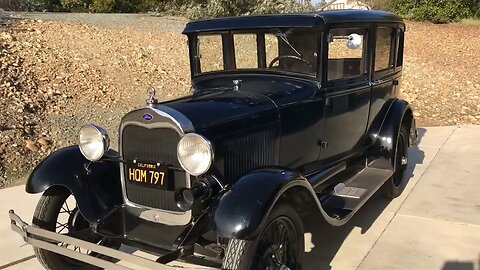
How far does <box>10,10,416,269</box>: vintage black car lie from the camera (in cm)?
283

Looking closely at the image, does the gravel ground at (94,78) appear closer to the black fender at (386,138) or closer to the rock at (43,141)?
the rock at (43,141)

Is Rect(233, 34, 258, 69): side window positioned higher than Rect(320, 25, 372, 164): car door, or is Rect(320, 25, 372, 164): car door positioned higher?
Rect(233, 34, 258, 69): side window

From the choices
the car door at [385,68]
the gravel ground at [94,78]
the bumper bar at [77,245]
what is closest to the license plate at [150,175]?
the bumper bar at [77,245]

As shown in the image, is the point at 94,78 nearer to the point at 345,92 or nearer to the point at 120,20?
the point at 120,20

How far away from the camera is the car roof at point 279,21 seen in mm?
3861

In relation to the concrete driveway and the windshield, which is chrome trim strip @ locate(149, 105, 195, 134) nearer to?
the windshield

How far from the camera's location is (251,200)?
8.77ft

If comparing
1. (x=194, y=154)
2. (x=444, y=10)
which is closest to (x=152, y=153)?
(x=194, y=154)

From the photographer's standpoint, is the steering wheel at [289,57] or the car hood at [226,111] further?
the steering wheel at [289,57]

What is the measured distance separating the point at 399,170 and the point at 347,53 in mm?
1423

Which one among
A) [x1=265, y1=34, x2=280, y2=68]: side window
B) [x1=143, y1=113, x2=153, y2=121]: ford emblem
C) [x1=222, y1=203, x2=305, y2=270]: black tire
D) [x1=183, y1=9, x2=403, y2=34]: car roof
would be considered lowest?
[x1=222, y1=203, x2=305, y2=270]: black tire

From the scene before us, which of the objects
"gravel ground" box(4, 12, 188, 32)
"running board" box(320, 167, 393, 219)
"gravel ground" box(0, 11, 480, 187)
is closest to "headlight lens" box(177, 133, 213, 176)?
"running board" box(320, 167, 393, 219)

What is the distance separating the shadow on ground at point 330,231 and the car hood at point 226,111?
113cm

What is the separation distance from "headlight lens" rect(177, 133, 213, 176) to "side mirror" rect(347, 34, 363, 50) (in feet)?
7.01
